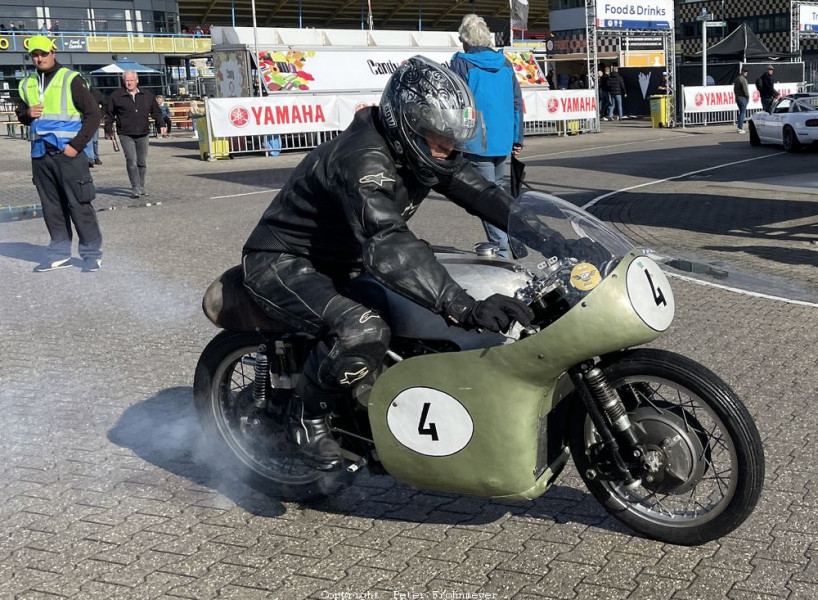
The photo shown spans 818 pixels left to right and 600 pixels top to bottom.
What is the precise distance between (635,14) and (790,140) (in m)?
10.2

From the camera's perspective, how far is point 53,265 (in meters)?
9.63

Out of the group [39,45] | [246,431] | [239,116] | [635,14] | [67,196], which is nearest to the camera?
[246,431]

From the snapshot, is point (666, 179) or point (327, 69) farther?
point (327, 69)

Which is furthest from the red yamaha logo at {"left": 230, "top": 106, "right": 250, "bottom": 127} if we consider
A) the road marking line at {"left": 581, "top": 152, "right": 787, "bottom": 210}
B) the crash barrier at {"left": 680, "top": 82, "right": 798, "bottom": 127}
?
the crash barrier at {"left": 680, "top": 82, "right": 798, "bottom": 127}

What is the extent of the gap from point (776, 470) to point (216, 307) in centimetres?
252

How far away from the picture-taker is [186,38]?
50594 mm

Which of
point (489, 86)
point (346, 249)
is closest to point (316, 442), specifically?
point (346, 249)

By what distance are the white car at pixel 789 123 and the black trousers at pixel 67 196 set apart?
16.7 meters

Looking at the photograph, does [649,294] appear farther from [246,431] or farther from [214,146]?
[214,146]

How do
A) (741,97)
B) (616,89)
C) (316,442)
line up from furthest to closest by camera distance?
1. (616,89)
2. (741,97)
3. (316,442)

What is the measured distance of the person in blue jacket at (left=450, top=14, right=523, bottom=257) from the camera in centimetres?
835

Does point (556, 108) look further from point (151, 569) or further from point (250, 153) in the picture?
point (151, 569)

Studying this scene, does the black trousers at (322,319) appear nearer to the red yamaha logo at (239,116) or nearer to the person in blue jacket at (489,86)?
the person in blue jacket at (489,86)

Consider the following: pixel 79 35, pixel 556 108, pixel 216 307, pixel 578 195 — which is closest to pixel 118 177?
pixel 578 195
